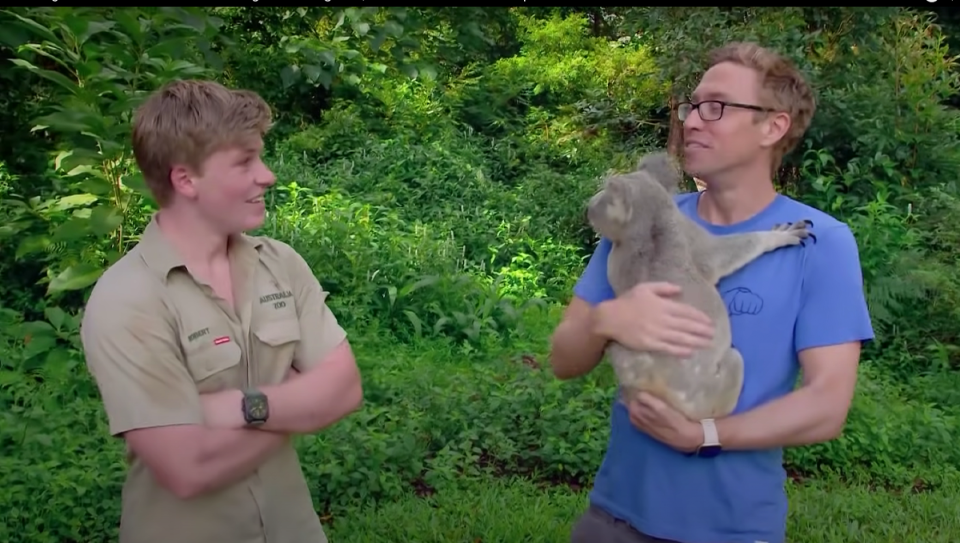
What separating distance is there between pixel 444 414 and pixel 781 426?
11.3 ft

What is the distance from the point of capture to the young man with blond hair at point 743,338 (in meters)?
2.09

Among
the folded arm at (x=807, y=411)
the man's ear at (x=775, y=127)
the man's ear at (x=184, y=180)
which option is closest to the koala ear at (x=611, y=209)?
the man's ear at (x=775, y=127)

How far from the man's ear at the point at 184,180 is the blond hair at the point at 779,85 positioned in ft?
4.44

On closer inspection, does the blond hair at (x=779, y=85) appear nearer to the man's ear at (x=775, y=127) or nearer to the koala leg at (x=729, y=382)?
the man's ear at (x=775, y=127)

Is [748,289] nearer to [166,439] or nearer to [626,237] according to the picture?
[626,237]

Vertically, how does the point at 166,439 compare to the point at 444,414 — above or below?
above

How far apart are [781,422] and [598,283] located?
1.96ft

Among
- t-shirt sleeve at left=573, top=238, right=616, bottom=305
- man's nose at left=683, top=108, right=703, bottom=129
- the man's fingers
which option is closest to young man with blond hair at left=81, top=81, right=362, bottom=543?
t-shirt sleeve at left=573, top=238, right=616, bottom=305

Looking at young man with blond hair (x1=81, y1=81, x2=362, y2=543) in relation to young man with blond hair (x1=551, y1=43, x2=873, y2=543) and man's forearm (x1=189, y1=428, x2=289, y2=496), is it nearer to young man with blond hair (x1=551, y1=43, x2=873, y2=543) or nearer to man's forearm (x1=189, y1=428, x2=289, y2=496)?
man's forearm (x1=189, y1=428, x2=289, y2=496)

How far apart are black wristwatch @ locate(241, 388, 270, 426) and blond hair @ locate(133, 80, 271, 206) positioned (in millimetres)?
512

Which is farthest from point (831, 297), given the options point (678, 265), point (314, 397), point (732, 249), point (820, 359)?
point (314, 397)

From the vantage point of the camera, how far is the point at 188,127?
6.72ft

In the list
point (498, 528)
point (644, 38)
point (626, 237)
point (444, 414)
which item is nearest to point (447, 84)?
point (644, 38)

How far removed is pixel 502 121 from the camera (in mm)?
12375
